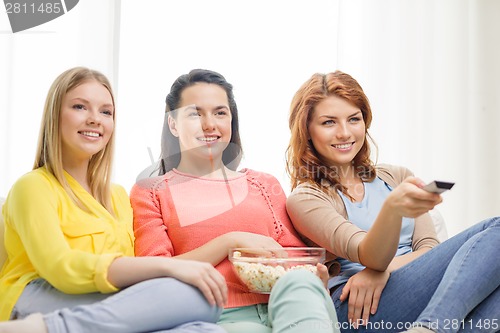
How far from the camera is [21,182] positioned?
142cm

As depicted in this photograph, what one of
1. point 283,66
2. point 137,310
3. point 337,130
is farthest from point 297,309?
point 283,66

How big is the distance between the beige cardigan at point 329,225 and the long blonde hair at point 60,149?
501 mm

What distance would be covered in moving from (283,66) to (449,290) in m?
1.40

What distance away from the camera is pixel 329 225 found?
1590 millimetres

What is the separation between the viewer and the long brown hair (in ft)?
5.91

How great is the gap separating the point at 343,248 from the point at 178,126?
0.61 metres

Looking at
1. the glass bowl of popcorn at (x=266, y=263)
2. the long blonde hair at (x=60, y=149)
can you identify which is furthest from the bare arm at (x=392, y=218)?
the long blonde hair at (x=60, y=149)

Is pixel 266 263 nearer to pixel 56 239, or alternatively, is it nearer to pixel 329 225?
pixel 329 225

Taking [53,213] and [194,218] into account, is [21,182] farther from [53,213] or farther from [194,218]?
[194,218]

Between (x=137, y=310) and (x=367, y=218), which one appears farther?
(x=367, y=218)

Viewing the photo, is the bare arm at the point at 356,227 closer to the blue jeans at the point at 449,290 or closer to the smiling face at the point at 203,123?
the blue jeans at the point at 449,290

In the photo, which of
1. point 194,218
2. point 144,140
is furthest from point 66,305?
point 144,140

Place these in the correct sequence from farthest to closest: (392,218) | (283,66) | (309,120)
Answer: (283,66)
(309,120)
(392,218)

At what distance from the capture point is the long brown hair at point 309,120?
1801 mm
